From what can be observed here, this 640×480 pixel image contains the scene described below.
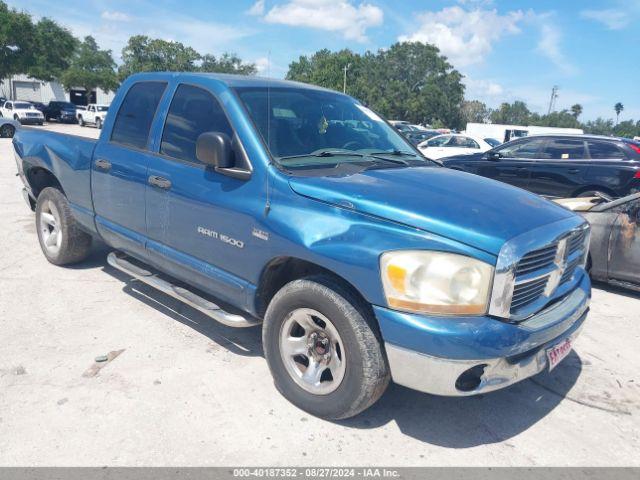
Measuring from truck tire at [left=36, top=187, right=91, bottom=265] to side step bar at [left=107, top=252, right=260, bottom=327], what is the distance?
0.80 m

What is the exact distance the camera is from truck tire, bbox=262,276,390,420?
9.00 ft

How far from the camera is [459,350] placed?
2486mm

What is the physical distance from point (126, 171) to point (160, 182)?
535 mm

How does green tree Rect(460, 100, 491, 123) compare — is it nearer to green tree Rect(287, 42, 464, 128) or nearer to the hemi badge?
green tree Rect(287, 42, 464, 128)

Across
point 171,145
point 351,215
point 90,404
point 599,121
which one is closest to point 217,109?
point 171,145

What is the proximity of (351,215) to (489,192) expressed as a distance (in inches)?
38.9

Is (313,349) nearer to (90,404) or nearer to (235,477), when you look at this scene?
(235,477)

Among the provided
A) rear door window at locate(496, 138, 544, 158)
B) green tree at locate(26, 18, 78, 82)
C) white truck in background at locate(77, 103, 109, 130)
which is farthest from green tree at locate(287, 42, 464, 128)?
rear door window at locate(496, 138, 544, 158)

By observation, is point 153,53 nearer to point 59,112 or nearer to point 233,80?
point 59,112

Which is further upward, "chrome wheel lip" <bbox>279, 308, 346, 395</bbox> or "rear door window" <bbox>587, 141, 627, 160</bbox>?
"rear door window" <bbox>587, 141, 627, 160</bbox>

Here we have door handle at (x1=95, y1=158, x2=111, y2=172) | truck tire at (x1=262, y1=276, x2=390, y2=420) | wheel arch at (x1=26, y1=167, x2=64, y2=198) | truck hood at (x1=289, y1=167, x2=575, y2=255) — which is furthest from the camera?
wheel arch at (x1=26, y1=167, x2=64, y2=198)

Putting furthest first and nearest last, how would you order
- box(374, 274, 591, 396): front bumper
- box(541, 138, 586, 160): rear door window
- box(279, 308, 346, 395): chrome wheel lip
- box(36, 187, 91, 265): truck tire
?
box(541, 138, 586, 160): rear door window, box(36, 187, 91, 265): truck tire, box(279, 308, 346, 395): chrome wheel lip, box(374, 274, 591, 396): front bumper

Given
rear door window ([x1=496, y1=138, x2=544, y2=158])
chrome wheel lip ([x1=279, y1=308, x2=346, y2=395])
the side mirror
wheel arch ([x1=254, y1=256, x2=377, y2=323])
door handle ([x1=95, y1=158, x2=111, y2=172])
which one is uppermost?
rear door window ([x1=496, y1=138, x2=544, y2=158])

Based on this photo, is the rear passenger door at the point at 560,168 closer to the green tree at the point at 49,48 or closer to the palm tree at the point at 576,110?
the green tree at the point at 49,48
